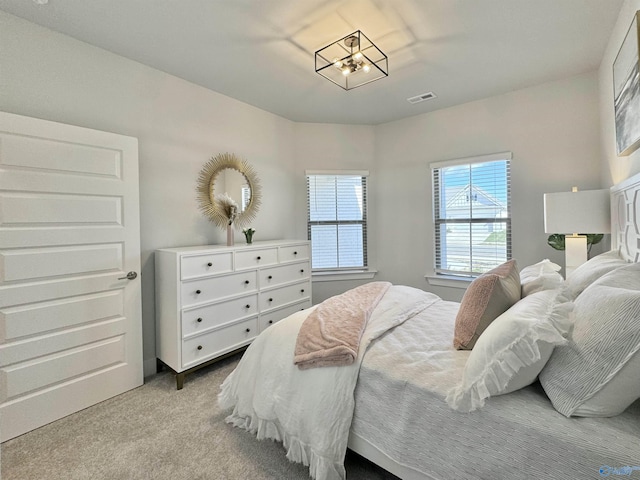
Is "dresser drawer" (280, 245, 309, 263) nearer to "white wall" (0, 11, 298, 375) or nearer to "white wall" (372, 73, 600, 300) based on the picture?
"white wall" (0, 11, 298, 375)

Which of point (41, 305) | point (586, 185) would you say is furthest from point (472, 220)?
point (41, 305)

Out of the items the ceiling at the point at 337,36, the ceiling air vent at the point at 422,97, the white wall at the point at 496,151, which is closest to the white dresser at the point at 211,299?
the ceiling at the point at 337,36

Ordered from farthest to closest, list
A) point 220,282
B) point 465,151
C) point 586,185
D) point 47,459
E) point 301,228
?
1. point 301,228
2. point 465,151
3. point 586,185
4. point 220,282
5. point 47,459

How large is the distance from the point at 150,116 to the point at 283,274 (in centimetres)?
194

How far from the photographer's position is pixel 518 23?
6.83 ft

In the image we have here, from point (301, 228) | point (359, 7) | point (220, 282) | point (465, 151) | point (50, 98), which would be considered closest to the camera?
point (359, 7)

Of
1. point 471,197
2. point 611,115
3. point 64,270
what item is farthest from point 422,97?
point 64,270

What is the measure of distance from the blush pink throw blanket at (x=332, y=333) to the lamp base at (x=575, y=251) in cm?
179

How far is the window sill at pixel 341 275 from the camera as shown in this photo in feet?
13.3

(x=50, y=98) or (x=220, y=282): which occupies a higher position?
(x=50, y=98)

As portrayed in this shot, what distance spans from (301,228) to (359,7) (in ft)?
8.60

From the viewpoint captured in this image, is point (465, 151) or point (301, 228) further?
point (301, 228)

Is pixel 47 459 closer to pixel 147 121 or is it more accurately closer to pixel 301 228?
pixel 147 121

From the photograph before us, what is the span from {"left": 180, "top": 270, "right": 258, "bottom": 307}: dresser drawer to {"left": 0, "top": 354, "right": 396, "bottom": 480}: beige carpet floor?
0.76 metres
